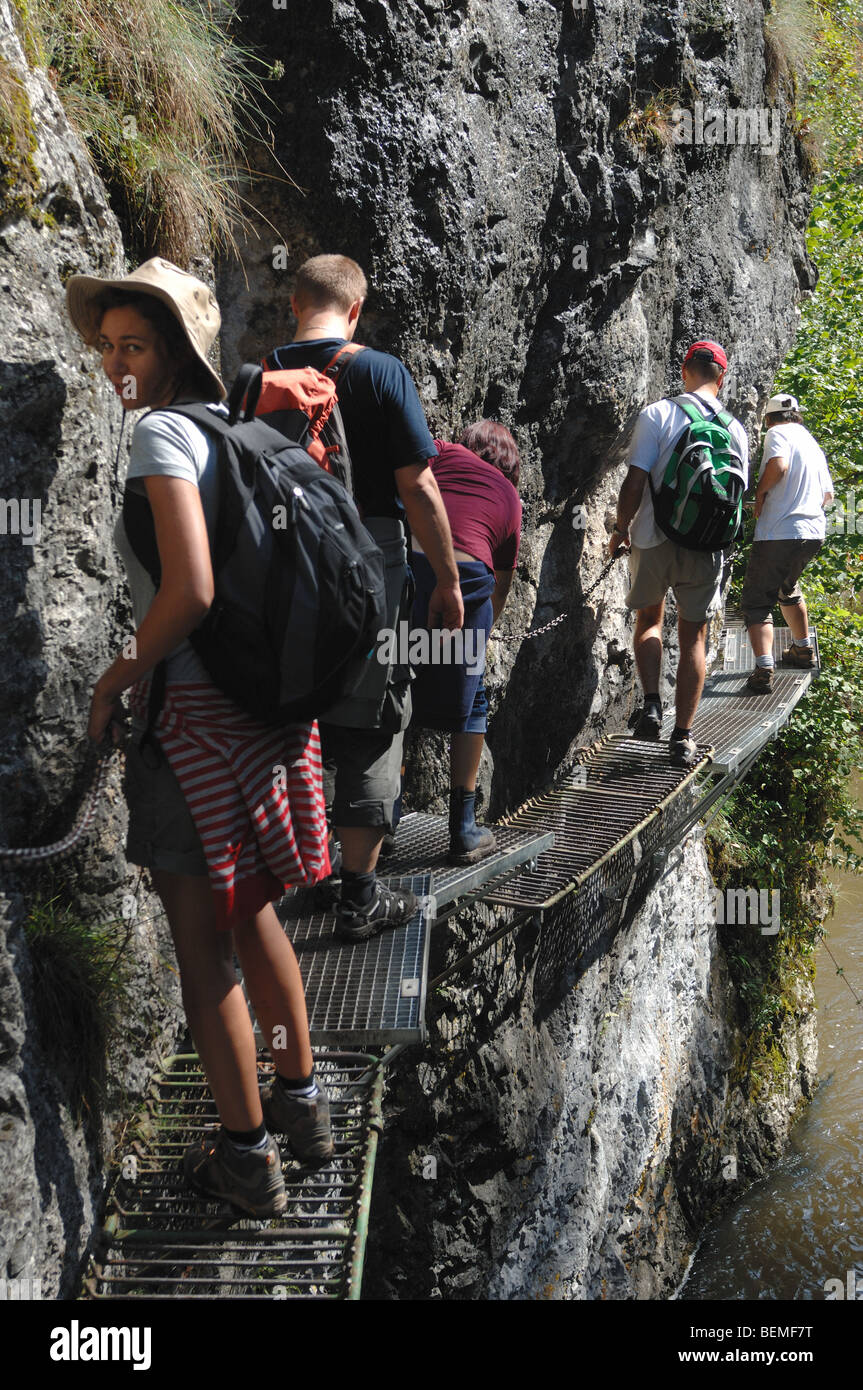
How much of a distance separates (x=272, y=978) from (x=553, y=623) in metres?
3.86

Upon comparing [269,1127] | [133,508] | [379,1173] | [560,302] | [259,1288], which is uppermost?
[560,302]

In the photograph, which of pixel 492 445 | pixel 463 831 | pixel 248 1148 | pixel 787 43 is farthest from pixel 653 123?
pixel 248 1148

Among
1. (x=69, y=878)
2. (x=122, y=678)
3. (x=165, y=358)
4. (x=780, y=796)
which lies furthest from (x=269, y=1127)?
(x=780, y=796)

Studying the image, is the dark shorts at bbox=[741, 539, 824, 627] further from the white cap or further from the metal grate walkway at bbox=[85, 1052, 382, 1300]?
the metal grate walkway at bbox=[85, 1052, 382, 1300]

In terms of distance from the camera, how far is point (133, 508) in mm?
2396

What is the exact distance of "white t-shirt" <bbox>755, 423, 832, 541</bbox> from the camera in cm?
748

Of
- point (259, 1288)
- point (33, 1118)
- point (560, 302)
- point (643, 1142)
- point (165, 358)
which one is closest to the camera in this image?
point (165, 358)

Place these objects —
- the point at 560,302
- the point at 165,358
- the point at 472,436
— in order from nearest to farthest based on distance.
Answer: the point at 165,358
the point at 472,436
the point at 560,302

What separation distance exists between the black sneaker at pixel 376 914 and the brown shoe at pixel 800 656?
5529mm

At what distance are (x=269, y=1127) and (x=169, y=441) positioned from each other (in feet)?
5.65

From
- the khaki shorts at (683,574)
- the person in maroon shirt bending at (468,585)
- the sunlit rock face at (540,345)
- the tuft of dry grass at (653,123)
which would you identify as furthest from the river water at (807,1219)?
the tuft of dry grass at (653,123)

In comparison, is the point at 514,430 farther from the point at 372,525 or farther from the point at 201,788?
the point at 201,788

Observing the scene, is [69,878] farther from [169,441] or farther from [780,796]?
[780,796]

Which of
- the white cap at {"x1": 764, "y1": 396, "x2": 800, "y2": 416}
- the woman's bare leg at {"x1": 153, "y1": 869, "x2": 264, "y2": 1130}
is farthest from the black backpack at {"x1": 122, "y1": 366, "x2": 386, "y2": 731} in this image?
the white cap at {"x1": 764, "y1": 396, "x2": 800, "y2": 416}
